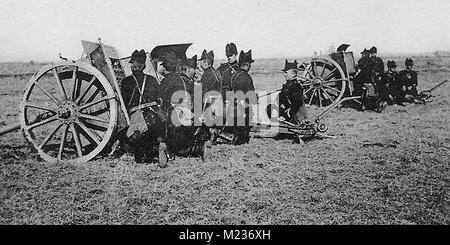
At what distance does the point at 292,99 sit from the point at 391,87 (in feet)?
21.8

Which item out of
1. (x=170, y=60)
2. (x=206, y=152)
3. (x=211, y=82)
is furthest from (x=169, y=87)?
(x=211, y=82)

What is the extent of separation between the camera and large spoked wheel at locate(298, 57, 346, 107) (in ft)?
37.9

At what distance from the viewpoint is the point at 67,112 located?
18.5ft

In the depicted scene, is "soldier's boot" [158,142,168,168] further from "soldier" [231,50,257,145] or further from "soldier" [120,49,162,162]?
"soldier" [231,50,257,145]

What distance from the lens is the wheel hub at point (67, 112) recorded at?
5629 mm

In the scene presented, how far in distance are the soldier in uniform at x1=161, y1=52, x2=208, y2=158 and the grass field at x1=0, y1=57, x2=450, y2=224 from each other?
0.34m

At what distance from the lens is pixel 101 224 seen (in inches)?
150

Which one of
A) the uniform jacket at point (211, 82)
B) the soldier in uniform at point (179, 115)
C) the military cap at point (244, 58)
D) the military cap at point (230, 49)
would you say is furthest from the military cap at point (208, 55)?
the soldier in uniform at point (179, 115)

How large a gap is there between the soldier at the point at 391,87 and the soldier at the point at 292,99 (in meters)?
5.49

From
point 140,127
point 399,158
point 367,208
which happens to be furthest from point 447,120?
point 140,127

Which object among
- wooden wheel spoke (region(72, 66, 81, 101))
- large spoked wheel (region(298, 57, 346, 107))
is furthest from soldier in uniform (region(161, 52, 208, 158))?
large spoked wheel (region(298, 57, 346, 107))

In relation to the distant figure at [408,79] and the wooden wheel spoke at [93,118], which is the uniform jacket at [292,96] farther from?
the distant figure at [408,79]

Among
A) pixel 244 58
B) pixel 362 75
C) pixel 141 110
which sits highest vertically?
pixel 244 58

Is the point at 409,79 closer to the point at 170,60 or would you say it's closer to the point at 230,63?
the point at 230,63
